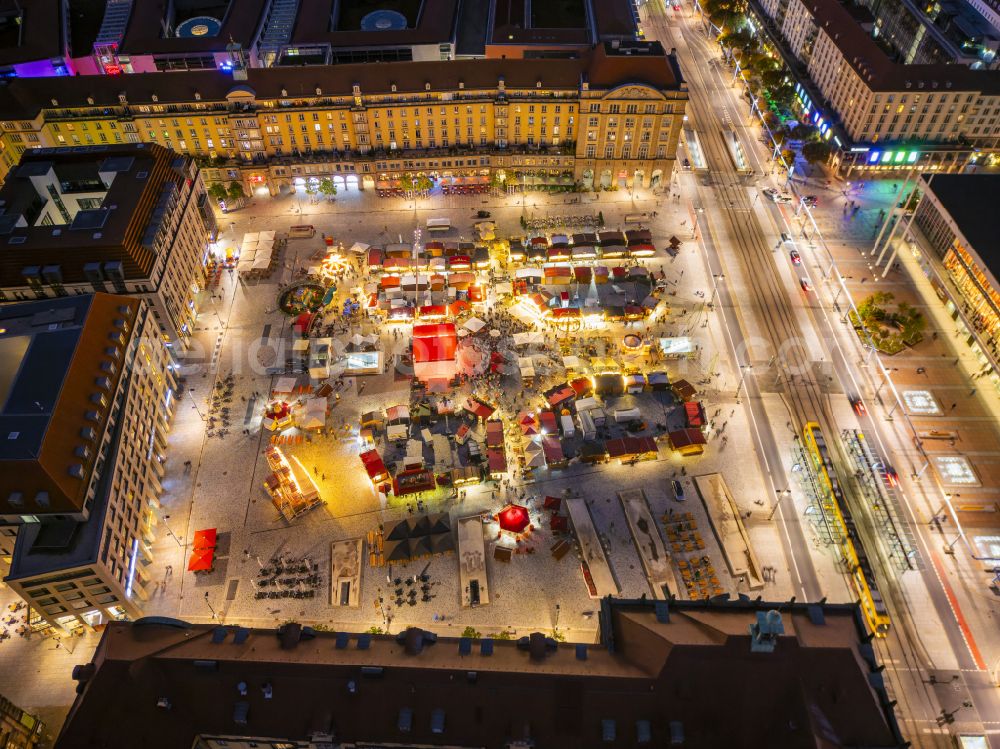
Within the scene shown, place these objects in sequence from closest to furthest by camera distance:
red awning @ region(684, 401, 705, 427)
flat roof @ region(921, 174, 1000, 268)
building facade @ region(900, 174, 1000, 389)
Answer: red awning @ region(684, 401, 705, 427) < building facade @ region(900, 174, 1000, 389) < flat roof @ region(921, 174, 1000, 268)

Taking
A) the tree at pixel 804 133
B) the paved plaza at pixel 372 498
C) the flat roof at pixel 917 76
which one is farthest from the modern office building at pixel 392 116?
the flat roof at pixel 917 76

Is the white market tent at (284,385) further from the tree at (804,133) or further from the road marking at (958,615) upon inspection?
the tree at (804,133)

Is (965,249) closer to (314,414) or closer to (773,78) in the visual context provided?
(773,78)

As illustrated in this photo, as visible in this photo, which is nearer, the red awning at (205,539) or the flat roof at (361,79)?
the red awning at (205,539)

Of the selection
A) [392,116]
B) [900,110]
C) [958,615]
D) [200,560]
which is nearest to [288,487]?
[200,560]

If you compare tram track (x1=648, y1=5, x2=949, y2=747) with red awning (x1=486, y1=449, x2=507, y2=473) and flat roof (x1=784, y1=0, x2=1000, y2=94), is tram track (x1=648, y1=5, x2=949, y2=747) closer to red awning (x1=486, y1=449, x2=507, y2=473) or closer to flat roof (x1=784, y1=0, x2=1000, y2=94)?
flat roof (x1=784, y1=0, x2=1000, y2=94)

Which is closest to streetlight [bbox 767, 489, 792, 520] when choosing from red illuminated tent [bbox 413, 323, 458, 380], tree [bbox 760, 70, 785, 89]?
red illuminated tent [bbox 413, 323, 458, 380]
